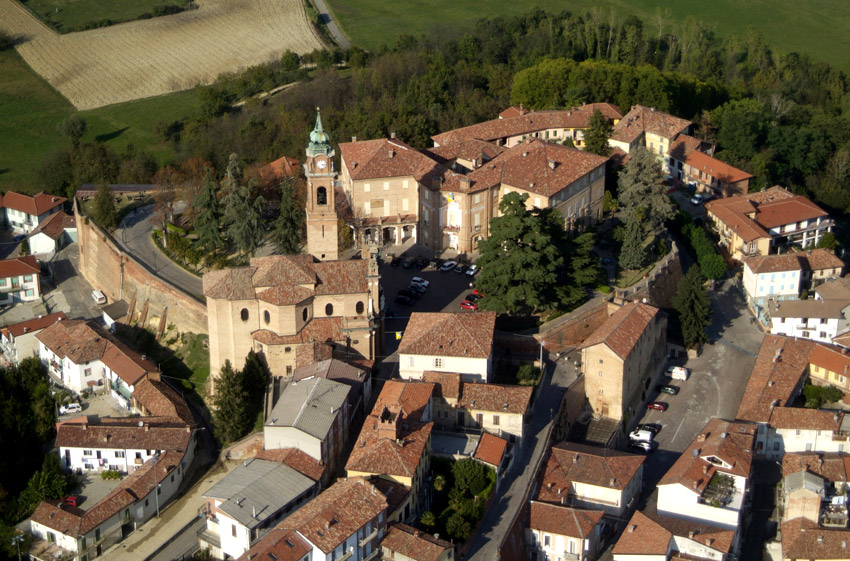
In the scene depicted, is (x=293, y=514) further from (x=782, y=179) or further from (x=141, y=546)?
(x=782, y=179)

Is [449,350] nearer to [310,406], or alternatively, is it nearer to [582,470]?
[310,406]

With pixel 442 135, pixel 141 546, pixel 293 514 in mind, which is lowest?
pixel 141 546

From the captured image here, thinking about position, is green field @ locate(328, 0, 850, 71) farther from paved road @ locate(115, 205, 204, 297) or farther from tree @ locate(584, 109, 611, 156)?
paved road @ locate(115, 205, 204, 297)

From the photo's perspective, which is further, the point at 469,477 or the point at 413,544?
the point at 469,477

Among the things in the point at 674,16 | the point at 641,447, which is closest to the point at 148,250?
the point at 641,447

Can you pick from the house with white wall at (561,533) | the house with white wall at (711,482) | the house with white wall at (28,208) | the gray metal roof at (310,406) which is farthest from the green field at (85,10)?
the house with white wall at (711,482)

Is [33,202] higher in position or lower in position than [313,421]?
lower

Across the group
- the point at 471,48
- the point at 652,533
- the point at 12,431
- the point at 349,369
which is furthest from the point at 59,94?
the point at 652,533
